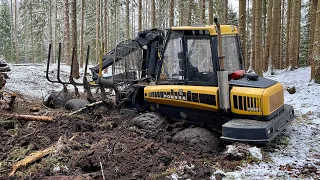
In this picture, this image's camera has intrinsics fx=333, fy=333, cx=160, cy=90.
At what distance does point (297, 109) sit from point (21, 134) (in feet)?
22.2

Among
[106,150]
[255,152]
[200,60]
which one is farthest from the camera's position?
[200,60]

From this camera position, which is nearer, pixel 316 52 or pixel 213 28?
pixel 213 28

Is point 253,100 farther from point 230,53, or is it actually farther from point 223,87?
point 230,53

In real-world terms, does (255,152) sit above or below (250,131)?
below

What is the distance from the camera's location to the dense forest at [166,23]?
1573 cm

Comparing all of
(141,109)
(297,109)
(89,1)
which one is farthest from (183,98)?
(89,1)

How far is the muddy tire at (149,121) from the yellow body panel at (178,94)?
360mm

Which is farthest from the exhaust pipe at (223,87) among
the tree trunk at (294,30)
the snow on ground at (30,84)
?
the tree trunk at (294,30)

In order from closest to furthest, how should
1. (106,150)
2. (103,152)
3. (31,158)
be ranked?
(31,158) → (103,152) → (106,150)

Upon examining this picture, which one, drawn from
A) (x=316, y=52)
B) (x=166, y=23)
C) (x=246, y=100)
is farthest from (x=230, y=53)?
(x=166, y=23)

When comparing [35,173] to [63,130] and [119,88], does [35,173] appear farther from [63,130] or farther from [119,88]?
[119,88]

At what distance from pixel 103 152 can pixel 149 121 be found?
6.58 ft

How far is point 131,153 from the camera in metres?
5.40

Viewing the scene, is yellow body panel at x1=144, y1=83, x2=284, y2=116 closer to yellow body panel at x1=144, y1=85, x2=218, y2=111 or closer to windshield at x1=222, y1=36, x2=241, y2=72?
yellow body panel at x1=144, y1=85, x2=218, y2=111
